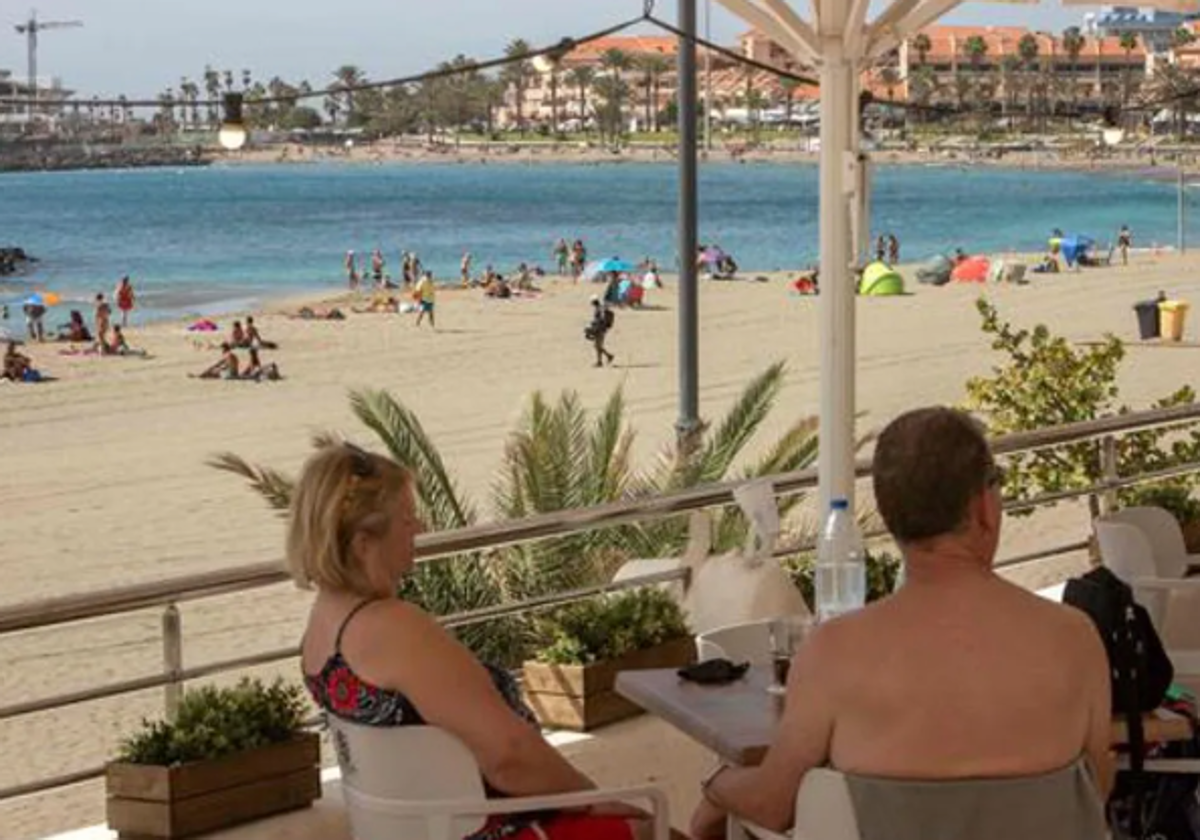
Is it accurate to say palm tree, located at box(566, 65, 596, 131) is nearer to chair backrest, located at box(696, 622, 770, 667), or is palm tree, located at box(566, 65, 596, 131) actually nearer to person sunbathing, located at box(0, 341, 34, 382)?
person sunbathing, located at box(0, 341, 34, 382)

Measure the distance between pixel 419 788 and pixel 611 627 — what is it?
8.51 ft

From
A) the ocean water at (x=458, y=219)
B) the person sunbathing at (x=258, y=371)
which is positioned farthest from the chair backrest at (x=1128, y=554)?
the ocean water at (x=458, y=219)

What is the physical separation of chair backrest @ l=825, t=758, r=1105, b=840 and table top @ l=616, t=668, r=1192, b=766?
0.43 m

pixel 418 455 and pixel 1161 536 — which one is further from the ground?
pixel 1161 536

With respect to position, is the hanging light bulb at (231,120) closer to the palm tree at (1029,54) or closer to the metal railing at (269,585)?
the metal railing at (269,585)

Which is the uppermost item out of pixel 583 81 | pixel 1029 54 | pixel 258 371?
pixel 1029 54

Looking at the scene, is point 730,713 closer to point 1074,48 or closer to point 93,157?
point 1074,48

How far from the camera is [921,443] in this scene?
9.18 ft

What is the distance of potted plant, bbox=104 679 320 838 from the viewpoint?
4.67m

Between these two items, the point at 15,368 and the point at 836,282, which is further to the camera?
the point at 15,368

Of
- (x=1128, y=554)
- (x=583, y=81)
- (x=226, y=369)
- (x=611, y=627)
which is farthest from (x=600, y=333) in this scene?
(x=583, y=81)

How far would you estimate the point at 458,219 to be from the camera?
295 feet

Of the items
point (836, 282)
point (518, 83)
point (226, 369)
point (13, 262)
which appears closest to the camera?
point (836, 282)

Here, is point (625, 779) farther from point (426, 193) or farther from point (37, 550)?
point (426, 193)
